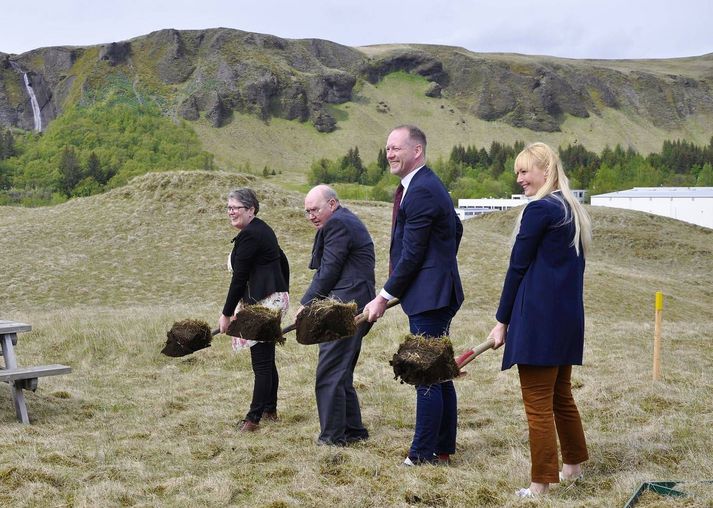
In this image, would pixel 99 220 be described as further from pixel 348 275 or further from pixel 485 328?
pixel 348 275

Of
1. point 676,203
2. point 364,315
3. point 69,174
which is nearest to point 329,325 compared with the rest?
point 364,315

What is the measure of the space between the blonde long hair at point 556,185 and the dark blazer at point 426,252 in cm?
75

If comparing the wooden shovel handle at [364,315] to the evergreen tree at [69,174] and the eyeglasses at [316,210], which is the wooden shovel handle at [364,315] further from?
the evergreen tree at [69,174]

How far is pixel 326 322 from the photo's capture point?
574cm

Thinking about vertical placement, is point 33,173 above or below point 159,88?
below

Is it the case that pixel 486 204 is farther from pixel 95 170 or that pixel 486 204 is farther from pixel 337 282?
pixel 337 282

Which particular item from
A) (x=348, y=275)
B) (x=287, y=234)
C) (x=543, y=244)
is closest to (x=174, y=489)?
(x=348, y=275)

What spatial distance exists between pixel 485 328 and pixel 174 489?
9.16 m

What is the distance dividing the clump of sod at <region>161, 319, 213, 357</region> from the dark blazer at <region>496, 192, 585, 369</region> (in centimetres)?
355

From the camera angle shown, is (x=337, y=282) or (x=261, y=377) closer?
(x=337, y=282)

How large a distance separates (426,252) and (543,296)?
107 centimetres

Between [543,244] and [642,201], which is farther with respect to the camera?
[642,201]

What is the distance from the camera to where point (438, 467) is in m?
5.30

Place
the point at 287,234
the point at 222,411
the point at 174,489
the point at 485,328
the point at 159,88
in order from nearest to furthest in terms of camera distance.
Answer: the point at 174,489, the point at 222,411, the point at 485,328, the point at 287,234, the point at 159,88
